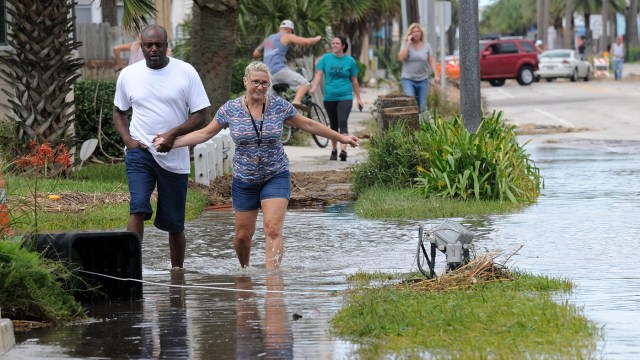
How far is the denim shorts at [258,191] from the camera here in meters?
9.78

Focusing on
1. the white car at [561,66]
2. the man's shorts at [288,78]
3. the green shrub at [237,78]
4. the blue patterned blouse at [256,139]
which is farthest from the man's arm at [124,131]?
the white car at [561,66]

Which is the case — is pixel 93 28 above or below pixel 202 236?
above

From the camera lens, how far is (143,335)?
760 centimetres

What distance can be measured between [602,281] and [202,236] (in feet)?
14.4

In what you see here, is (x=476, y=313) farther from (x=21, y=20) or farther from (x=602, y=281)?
(x=21, y=20)

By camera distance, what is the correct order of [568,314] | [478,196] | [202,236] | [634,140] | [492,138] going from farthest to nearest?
[634,140], [492,138], [478,196], [202,236], [568,314]

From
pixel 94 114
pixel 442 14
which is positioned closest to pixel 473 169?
pixel 94 114

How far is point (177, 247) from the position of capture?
1020 centimetres

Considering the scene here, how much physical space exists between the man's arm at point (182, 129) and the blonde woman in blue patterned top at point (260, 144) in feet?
0.14

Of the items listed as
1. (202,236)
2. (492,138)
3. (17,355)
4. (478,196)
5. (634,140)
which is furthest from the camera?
(634,140)

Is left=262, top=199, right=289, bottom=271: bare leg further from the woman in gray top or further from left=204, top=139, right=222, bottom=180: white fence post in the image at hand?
the woman in gray top

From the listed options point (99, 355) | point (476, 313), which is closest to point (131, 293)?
point (99, 355)

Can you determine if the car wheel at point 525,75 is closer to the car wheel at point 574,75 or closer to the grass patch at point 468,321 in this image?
the car wheel at point 574,75

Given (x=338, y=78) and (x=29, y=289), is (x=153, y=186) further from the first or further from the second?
(x=338, y=78)
